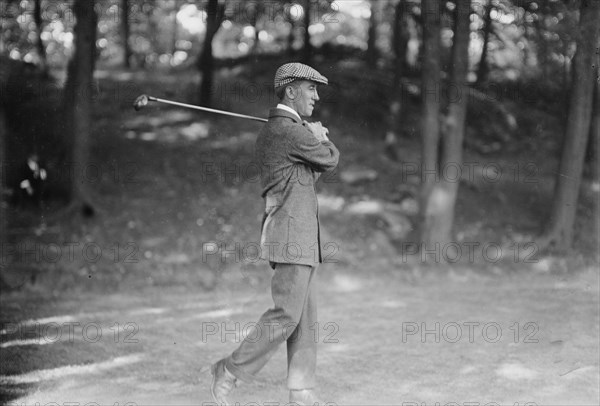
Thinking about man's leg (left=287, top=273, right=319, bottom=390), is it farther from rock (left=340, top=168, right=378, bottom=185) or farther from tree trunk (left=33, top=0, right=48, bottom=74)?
tree trunk (left=33, top=0, right=48, bottom=74)

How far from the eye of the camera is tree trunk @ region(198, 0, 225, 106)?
45.9 feet

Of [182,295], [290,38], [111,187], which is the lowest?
[182,295]

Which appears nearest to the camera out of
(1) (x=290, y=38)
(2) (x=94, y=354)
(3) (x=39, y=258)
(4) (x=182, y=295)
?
(2) (x=94, y=354)

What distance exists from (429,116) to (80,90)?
512cm

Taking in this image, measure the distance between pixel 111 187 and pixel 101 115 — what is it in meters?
3.29

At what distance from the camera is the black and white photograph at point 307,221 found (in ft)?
16.2

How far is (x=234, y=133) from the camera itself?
1414cm

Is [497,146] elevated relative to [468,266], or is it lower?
elevated

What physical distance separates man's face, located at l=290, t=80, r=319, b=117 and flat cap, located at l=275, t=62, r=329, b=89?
2.2 inches

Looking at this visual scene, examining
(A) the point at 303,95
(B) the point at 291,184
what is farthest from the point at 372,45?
(B) the point at 291,184

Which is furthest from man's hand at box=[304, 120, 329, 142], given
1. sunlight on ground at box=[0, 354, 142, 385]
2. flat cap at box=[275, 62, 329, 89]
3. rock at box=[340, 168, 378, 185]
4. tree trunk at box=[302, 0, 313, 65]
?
tree trunk at box=[302, 0, 313, 65]

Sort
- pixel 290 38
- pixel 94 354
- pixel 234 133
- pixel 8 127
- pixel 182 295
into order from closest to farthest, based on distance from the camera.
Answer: pixel 94 354
pixel 182 295
pixel 8 127
pixel 234 133
pixel 290 38

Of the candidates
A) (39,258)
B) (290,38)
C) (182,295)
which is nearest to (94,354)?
(182,295)

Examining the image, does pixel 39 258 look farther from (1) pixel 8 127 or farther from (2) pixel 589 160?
(2) pixel 589 160
